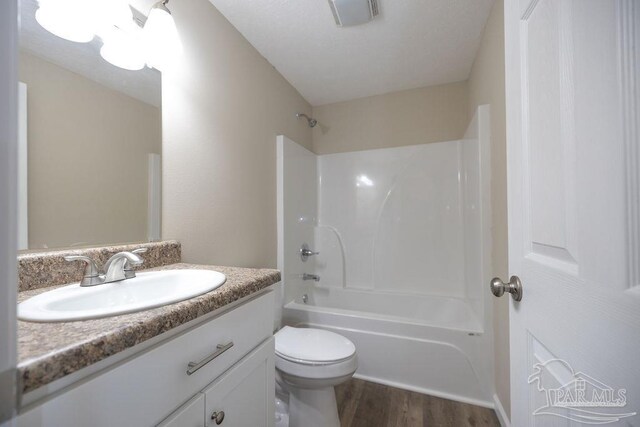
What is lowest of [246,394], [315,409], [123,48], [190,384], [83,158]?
[315,409]

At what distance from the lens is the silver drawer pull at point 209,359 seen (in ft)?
1.86

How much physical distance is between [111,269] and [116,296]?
0.09 meters

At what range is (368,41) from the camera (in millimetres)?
1640

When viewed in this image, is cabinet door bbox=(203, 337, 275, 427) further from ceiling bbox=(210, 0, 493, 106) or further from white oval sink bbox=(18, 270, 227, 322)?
ceiling bbox=(210, 0, 493, 106)

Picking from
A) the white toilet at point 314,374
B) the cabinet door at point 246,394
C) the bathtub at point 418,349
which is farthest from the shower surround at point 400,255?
the cabinet door at point 246,394

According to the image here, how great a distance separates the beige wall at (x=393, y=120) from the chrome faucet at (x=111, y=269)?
2150 mm

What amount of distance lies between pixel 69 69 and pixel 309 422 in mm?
1766

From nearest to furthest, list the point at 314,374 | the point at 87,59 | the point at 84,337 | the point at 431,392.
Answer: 1. the point at 84,337
2. the point at 87,59
3. the point at 314,374
4. the point at 431,392

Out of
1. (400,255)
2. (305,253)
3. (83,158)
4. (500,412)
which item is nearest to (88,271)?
(83,158)

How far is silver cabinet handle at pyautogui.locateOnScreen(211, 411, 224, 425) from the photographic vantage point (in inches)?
25.0

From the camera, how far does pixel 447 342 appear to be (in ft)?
5.09

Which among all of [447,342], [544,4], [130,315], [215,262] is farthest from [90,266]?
[447,342]

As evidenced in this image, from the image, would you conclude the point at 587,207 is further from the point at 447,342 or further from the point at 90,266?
the point at 447,342

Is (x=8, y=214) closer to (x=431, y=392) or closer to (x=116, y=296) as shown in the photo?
(x=116, y=296)
